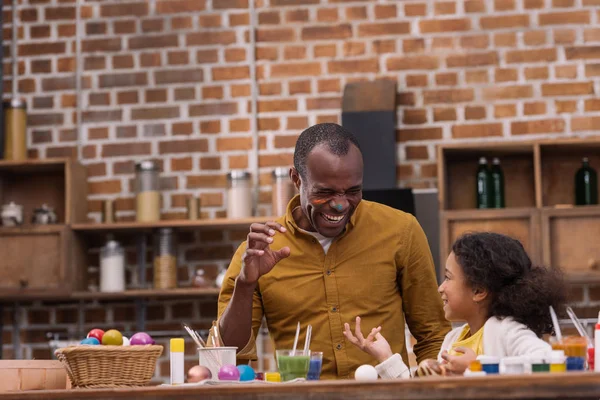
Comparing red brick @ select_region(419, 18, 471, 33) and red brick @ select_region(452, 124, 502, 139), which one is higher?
red brick @ select_region(419, 18, 471, 33)

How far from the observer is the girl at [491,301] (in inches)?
92.5

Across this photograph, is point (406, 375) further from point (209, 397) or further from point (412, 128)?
point (412, 128)

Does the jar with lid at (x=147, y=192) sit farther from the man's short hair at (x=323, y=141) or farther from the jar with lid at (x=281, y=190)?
the man's short hair at (x=323, y=141)

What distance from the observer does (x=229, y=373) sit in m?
2.12

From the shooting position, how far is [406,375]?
2.24 m

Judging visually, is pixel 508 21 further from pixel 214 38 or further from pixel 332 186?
pixel 332 186

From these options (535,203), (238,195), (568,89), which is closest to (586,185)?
(535,203)

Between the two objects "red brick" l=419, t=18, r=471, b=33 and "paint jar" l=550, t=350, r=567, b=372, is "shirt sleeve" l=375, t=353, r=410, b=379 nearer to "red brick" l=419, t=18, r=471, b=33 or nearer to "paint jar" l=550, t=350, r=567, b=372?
"paint jar" l=550, t=350, r=567, b=372

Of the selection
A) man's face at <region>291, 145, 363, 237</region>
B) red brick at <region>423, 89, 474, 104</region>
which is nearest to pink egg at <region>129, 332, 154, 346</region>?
man's face at <region>291, 145, 363, 237</region>

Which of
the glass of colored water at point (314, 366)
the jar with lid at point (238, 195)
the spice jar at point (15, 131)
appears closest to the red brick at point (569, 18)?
the jar with lid at point (238, 195)

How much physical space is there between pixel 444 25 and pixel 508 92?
0.43m

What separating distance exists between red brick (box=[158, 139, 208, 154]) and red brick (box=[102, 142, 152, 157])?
7 cm

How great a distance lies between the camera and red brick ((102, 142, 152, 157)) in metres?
4.92

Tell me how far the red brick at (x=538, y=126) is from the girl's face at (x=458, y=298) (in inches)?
81.8
